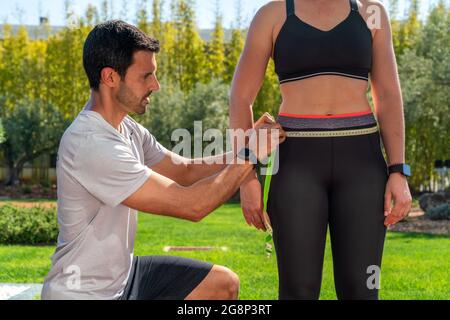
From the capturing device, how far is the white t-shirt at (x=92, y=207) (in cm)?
292

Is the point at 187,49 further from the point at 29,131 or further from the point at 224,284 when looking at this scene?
the point at 224,284

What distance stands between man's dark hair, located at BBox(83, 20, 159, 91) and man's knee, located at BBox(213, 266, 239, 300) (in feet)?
3.22

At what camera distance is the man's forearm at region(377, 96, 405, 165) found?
301cm

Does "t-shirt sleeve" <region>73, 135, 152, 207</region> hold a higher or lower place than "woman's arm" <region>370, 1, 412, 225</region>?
lower

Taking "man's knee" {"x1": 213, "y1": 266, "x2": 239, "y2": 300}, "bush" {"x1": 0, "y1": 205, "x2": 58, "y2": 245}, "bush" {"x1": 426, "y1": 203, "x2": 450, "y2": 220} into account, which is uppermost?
"man's knee" {"x1": 213, "y1": 266, "x2": 239, "y2": 300}

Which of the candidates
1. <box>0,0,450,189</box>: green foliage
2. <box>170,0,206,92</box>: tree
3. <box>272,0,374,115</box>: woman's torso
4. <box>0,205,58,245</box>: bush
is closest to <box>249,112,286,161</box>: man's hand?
<box>272,0,374,115</box>: woman's torso

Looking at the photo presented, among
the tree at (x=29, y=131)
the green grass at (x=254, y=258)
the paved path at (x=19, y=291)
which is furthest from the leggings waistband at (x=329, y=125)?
the tree at (x=29, y=131)

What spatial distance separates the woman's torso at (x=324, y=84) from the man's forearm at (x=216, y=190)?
1.06 feet

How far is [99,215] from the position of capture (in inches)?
117

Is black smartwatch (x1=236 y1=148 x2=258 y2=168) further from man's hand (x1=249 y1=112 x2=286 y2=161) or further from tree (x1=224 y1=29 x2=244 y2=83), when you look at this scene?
tree (x1=224 y1=29 x2=244 y2=83)

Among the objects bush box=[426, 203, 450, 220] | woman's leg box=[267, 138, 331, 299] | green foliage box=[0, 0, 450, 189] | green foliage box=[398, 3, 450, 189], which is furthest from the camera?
green foliage box=[0, 0, 450, 189]

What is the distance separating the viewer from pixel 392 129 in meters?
3.02

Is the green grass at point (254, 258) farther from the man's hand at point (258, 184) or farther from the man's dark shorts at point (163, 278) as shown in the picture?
the man's hand at point (258, 184)

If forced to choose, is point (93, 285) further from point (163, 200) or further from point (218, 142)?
point (218, 142)
